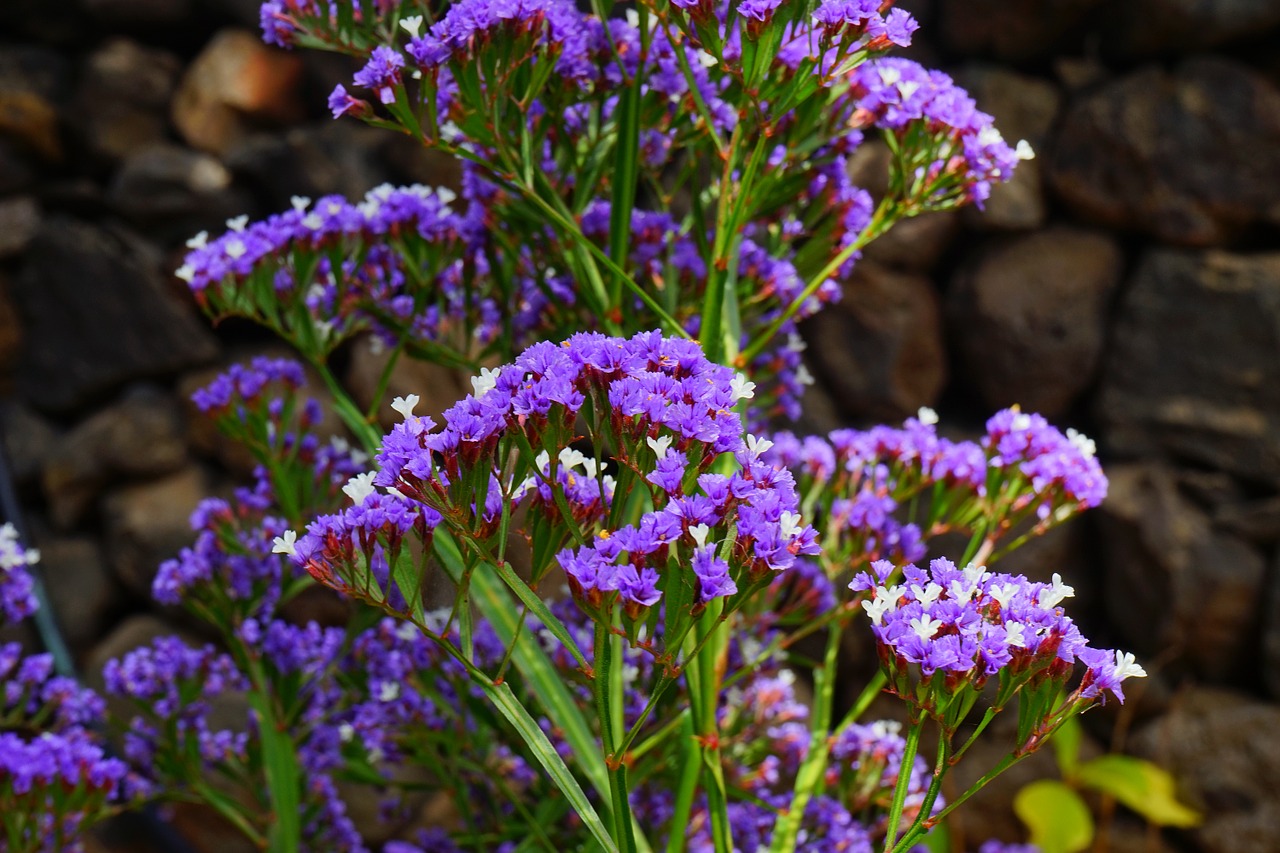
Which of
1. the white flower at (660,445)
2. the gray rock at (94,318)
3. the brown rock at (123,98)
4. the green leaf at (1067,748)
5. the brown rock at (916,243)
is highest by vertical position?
the brown rock at (123,98)

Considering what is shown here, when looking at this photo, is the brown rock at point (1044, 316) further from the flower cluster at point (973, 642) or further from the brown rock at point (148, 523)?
the flower cluster at point (973, 642)

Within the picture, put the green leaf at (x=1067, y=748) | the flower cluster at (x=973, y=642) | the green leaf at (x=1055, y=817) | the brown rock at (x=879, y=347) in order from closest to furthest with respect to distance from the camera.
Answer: the flower cluster at (x=973, y=642), the green leaf at (x=1055, y=817), the green leaf at (x=1067, y=748), the brown rock at (x=879, y=347)

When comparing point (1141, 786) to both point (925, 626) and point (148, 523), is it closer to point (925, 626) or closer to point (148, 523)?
point (925, 626)

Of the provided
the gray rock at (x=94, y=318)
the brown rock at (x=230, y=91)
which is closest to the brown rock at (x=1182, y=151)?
the brown rock at (x=230, y=91)

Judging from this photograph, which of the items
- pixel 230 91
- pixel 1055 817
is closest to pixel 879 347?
pixel 1055 817

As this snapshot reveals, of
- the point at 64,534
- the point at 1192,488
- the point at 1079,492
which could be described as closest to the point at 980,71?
the point at 1192,488
